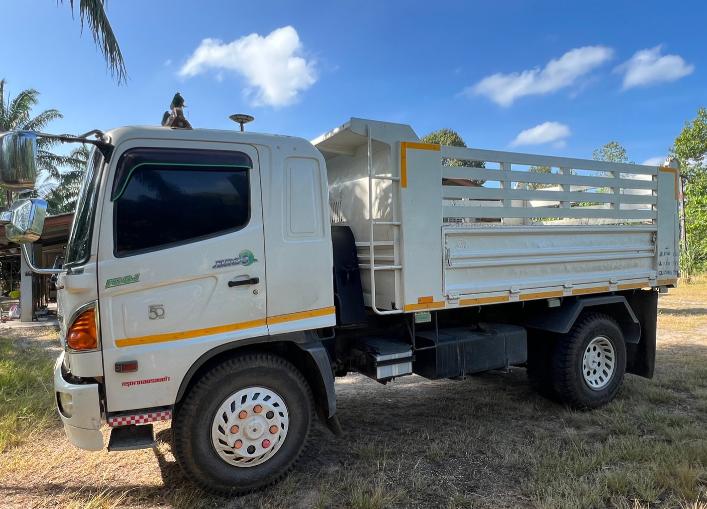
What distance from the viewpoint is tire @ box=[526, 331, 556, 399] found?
16.9ft

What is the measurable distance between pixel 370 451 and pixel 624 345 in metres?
3.12

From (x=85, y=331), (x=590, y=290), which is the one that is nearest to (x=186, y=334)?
(x=85, y=331)

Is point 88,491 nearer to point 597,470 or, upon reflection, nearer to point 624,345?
point 597,470

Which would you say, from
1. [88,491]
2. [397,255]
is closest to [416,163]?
[397,255]

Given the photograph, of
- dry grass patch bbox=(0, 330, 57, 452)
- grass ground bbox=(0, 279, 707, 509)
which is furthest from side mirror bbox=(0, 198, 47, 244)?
dry grass patch bbox=(0, 330, 57, 452)

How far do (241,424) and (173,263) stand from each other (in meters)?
1.16

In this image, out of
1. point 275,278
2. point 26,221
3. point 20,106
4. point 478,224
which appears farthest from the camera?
point 20,106

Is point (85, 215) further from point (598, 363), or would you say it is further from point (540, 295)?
Result: point (598, 363)

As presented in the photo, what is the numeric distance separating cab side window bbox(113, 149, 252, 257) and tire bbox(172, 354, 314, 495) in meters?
0.93

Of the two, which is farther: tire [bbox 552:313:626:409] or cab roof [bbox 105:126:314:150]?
tire [bbox 552:313:626:409]

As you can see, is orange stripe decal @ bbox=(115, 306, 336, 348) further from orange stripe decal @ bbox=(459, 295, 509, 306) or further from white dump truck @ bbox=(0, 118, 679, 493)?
orange stripe decal @ bbox=(459, 295, 509, 306)

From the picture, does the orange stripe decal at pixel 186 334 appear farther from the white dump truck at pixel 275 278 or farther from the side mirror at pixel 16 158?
the side mirror at pixel 16 158

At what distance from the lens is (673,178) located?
565 centimetres

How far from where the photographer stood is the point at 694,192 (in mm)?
21062
